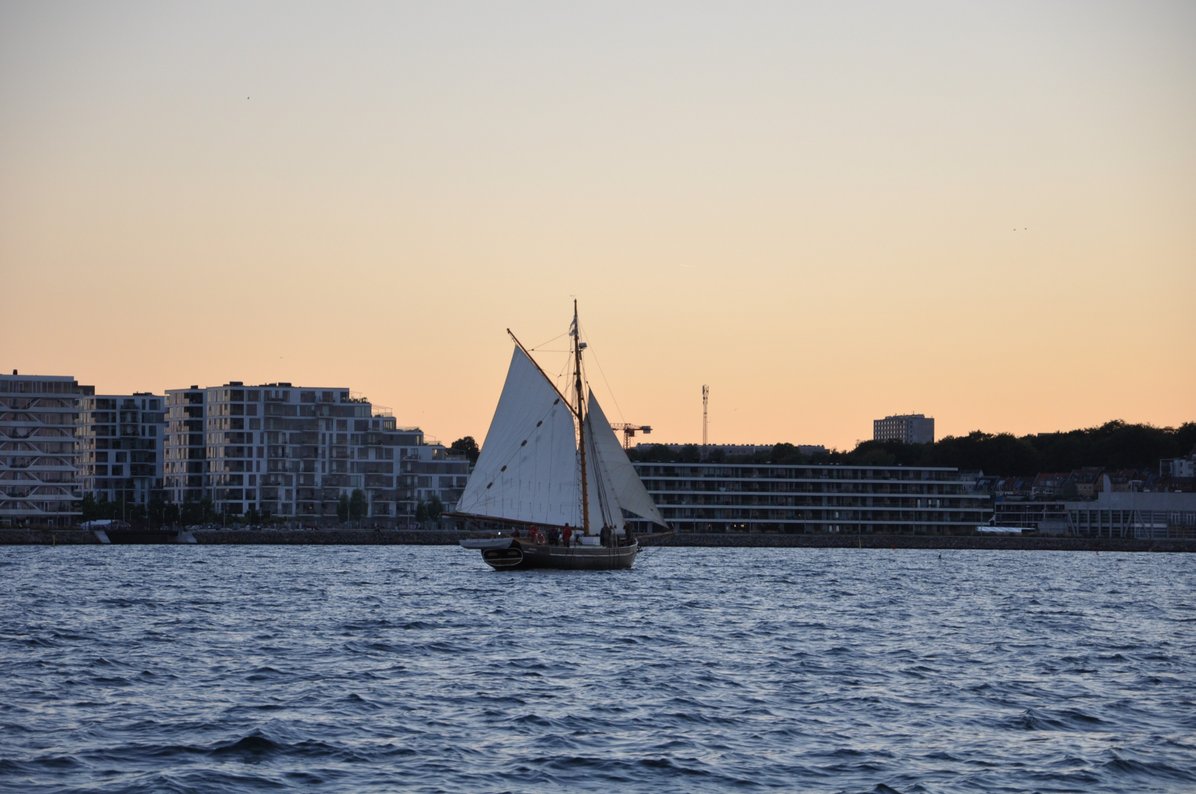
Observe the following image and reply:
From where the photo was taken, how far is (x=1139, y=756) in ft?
95.8

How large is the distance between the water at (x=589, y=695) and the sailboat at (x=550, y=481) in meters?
28.0

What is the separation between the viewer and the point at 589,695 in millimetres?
36812

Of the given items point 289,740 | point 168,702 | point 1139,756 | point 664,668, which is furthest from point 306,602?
point 1139,756

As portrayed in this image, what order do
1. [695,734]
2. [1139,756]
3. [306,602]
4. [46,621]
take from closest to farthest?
[1139,756] < [695,734] < [46,621] < [306,602]

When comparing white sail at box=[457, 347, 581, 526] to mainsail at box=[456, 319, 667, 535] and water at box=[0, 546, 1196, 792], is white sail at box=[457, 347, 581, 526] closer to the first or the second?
mainsail at box=[456, 319, 667, 535]

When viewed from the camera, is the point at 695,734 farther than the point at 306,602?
No

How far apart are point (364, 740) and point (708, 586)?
62541mm

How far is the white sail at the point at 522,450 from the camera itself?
Result: 101 metres

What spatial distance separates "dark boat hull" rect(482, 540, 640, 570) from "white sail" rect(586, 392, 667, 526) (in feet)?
12.1

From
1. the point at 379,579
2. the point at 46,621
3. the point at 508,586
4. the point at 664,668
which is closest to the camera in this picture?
the point at 664,668

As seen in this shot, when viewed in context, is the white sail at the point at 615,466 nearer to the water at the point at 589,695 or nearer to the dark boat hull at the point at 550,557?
the dark boat hull at the point at 550,557

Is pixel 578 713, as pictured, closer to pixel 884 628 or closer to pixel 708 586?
pixel 884 628

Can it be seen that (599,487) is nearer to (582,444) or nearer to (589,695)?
(582,444)

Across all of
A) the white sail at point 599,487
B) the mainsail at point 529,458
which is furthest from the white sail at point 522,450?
the white sail at point 599,487
